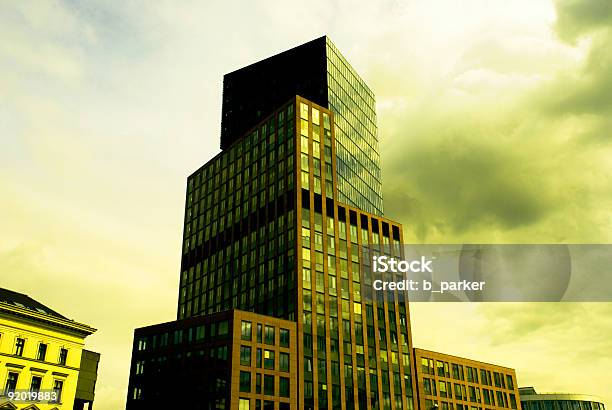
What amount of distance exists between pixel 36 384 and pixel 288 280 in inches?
2182

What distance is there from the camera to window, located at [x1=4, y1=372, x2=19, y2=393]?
68625 millimetres

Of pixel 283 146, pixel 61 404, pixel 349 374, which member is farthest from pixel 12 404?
pixel 283 146

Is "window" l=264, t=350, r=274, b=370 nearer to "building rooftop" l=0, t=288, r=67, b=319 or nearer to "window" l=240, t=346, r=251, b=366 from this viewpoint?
"window" l=240, t=346, r=251, b=366

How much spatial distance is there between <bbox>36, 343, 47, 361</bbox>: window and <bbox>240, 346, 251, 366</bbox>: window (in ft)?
122

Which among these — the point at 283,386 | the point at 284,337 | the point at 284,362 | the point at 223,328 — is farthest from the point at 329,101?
the point at 283,386

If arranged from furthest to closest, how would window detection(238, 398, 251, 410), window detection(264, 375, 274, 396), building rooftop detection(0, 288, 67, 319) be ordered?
window detection(264, 375, 274, 396)
window detection(238, 398, 251, 410)
building rooftop detection(0, 288, 67, 319)

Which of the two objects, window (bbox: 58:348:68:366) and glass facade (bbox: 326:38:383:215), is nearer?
window (bbox: 58:348:68:366)

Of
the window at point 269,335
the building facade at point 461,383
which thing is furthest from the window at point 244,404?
the building facade at point 461,383

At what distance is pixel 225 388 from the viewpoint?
99938mm

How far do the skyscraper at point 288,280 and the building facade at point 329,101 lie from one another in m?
0.59

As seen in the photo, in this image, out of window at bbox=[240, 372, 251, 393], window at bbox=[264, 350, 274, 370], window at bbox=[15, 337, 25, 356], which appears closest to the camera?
window at bbox=[15, 337, 25, 356]

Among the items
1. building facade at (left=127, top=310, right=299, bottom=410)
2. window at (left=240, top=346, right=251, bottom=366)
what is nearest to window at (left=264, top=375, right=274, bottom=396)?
building facade at (left=127, top=310, right=299, bottom=410)

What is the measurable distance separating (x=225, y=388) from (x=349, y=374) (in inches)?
1042

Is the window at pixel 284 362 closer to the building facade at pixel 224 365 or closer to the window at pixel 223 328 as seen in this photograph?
the building facade at pixel 224 365
